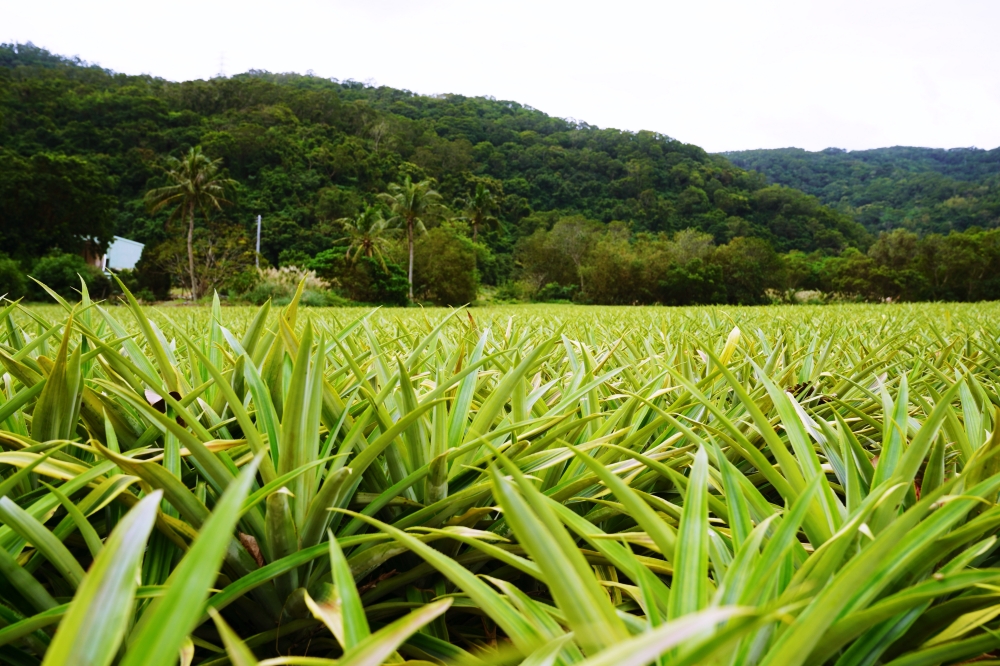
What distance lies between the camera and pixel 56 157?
3130 cm

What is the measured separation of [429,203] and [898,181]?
60.0 metres

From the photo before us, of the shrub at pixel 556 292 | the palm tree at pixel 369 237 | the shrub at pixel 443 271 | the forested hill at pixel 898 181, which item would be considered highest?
the forested hill at pixel 898 181

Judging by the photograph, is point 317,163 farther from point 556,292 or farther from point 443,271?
point 443,271

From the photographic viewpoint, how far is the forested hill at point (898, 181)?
50.9m

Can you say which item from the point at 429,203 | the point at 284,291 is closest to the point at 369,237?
the point at 429,203

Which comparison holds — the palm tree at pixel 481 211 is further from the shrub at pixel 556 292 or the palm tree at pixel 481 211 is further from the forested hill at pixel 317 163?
the shrub at pixel 556 292

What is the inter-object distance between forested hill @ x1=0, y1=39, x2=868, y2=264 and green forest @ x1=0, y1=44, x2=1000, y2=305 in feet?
0.69

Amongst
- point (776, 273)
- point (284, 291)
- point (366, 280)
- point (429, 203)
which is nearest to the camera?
point (284, 291)

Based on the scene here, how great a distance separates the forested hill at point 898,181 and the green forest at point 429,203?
360 millimetres

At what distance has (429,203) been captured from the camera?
38.9m

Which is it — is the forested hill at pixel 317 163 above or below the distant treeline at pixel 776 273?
above

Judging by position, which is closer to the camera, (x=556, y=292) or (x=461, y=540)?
(x=461, y=540)

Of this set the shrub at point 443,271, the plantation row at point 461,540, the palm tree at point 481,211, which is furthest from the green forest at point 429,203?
the plantation row at point 461,540

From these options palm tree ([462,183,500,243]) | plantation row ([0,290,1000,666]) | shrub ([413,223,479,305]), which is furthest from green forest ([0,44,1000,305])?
plantation row ([0,290,1000,666])
